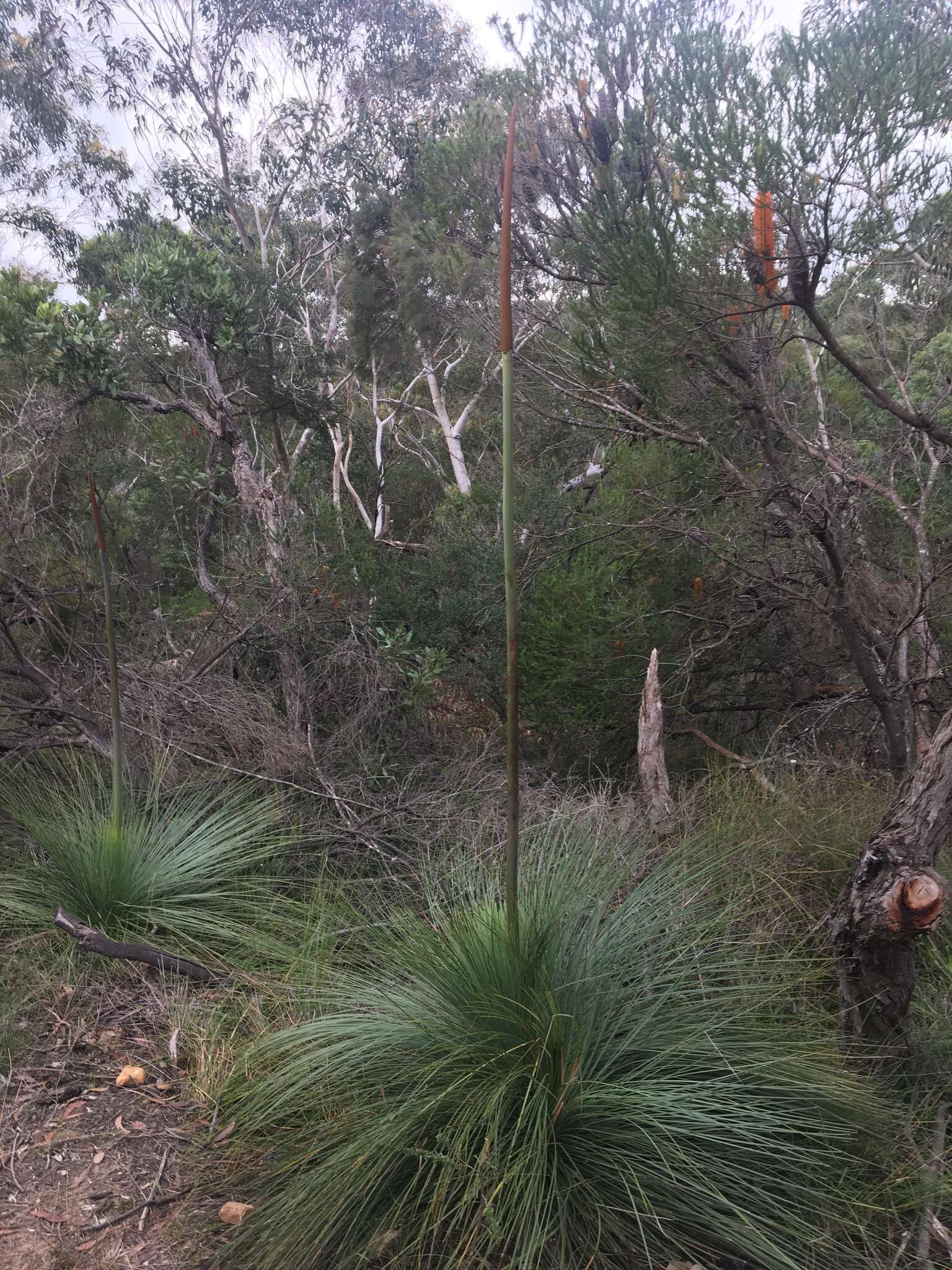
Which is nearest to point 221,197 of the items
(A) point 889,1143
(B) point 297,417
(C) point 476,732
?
(B) point 297,417

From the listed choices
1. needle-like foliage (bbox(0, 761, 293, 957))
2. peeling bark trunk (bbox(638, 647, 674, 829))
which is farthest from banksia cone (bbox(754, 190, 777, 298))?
needle-like foliage (bbox(0, 761, 293, 957))

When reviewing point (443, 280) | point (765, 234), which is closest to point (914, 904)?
point (765, 234)

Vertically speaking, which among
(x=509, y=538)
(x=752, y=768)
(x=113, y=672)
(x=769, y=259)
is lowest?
(x=752, y=768)

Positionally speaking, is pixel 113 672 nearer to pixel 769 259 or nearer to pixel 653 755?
pixel 653 755

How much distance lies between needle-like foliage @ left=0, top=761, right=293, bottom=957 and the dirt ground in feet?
1.02

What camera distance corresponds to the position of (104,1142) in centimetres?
315

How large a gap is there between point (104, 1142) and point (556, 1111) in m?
1.64

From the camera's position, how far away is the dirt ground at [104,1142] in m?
2.66

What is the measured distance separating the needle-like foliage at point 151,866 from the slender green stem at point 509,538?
2.00m

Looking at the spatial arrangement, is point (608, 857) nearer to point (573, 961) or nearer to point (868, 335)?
point (573, 961)

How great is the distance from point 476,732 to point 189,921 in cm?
359

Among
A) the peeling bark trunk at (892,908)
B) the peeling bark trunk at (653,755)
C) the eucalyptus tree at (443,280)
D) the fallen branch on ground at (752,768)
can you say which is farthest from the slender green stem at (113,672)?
the eucalyptus tree at (443,280)

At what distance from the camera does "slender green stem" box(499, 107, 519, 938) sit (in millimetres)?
2080

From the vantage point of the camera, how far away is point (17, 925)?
173 inches
